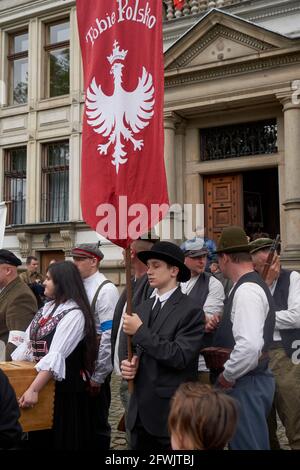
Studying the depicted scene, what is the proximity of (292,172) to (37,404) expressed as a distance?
789 centimetres

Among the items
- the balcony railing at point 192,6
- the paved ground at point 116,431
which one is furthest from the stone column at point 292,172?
the paved ground at point 116,431

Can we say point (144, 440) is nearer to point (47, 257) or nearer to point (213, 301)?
point (213, 301)

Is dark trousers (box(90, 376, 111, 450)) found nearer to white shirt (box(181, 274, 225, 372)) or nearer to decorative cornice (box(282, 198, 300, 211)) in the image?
white shirt (box(181, 274, 225, 372))

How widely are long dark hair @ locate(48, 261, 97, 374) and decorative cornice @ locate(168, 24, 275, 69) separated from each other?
8029 millimetres

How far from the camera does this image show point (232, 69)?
36.0 feet

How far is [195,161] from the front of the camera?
12203 millimetres

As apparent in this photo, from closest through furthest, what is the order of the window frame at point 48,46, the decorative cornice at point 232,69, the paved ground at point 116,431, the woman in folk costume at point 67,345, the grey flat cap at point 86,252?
the woman in folk costume at point 67,345
the grey flat cap at point 86,252
the paved ground at point 116,431
the decorative cornice at point 232,69
the window frame at point 48,46

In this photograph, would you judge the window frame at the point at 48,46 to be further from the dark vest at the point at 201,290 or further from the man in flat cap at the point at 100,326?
the dark vest at the point at 201,290

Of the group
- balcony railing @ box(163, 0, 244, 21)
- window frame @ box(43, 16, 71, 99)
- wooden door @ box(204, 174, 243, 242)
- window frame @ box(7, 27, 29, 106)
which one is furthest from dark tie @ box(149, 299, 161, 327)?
window frame @ box(7, 27, 29, 106)

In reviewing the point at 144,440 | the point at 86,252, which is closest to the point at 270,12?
the point at 86,252

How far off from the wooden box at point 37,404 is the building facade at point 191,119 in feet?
23.3

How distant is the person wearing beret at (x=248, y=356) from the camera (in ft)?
10.5
